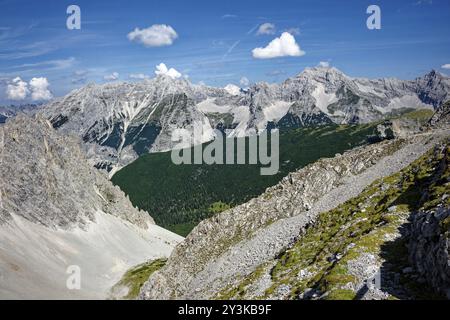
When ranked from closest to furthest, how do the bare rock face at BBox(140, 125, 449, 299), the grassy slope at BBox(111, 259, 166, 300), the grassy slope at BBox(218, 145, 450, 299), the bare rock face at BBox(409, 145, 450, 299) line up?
the bare rock face at BBox(409, 145, 450, 299), the grassy slope at BBox(218, 145, 450, 299), the bare rock face at BBox(140, 125, 449, 299), the grassy slope at BBox(111, 259, 166, 300)

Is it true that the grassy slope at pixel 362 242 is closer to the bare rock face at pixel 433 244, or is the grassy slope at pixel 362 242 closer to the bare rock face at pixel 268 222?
the bare rock face at pixel 433 244

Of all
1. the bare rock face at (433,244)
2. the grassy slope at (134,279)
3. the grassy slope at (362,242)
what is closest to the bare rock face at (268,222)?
the grassy slope at (362,242)

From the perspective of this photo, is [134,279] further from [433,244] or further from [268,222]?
[433,244]

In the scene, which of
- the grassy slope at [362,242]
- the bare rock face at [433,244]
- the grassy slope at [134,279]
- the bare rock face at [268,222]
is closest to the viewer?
the bare rock face at [433,244]

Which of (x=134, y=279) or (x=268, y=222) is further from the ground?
(x=268, y=222)

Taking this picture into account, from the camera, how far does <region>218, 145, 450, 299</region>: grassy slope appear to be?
4131 centimetres

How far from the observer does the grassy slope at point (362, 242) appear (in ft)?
136

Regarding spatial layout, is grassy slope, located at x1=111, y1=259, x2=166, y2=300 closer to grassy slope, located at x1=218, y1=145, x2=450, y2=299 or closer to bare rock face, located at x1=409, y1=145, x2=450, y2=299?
grassy slope, located at x1=218, y1=145, x2=450, y2=299

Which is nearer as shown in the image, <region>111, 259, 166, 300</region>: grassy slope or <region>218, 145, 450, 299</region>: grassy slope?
<region>218, 145, 450, 299</region>: grassy slope

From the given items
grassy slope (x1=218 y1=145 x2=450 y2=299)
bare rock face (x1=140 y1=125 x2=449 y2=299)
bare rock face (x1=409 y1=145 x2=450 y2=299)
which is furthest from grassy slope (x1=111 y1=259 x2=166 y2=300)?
bare rock face (x1=409 y1=145 x2=450 y2=299)

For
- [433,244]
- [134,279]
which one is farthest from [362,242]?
[134,279]

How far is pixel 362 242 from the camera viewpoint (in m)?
48.1
